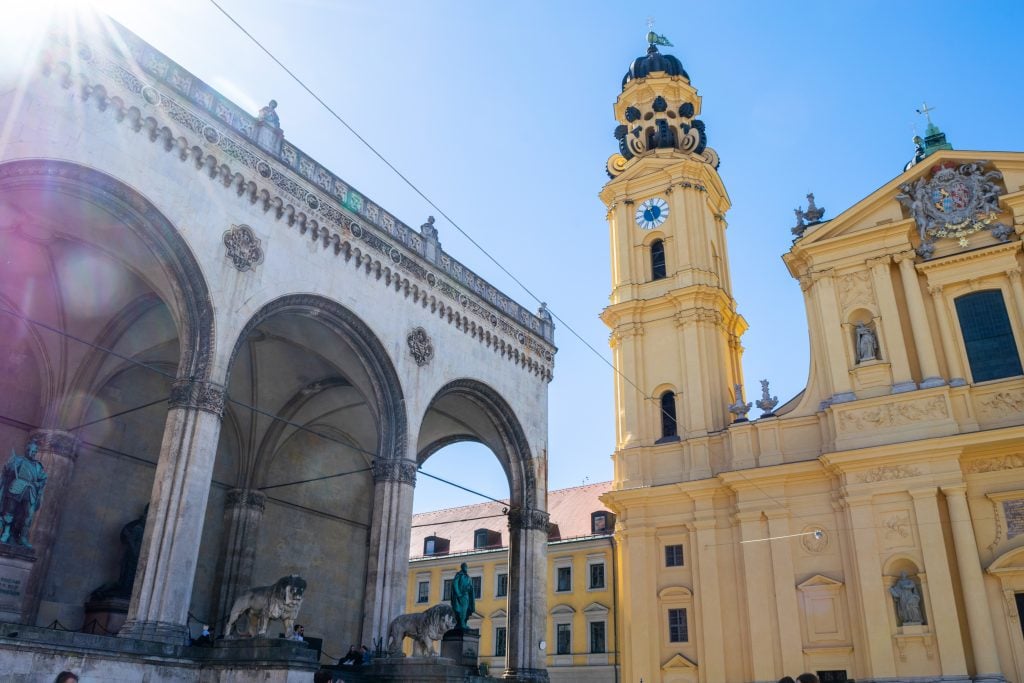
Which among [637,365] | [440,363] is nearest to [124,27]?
[440,363]

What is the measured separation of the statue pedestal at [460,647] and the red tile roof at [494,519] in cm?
2367

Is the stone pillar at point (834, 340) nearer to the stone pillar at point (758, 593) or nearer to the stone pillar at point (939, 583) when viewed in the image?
the stone pillar at point (939, 583)

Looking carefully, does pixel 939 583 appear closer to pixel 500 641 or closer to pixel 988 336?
pixel 988 336

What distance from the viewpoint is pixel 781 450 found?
1080 inches

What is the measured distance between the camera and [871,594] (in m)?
23.5

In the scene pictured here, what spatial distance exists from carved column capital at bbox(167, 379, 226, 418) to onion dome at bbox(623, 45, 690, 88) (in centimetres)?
2878

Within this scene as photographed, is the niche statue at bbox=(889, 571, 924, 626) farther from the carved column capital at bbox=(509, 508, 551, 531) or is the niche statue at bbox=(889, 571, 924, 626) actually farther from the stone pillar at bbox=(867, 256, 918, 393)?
the carved column capital at bbox=(509, 508, 551, 531)

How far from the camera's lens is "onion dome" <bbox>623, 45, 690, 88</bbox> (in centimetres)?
3797

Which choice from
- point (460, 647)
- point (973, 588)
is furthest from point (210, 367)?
point (973, 588)

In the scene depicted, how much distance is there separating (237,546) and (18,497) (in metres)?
9.66

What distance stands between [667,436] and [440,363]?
13021mm

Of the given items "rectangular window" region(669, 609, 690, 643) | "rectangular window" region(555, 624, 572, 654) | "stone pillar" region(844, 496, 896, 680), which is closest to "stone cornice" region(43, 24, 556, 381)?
"rectangular window" region(669, 609, 690, 643)

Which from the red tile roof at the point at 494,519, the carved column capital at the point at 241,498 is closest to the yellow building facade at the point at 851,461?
the red tile roof at the point at 494,519

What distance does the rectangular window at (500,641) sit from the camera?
1507 inches
